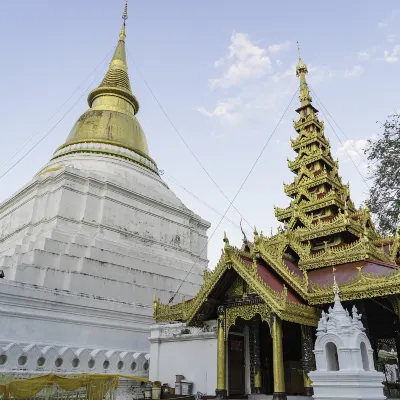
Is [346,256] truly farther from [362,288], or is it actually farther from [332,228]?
[362,288]

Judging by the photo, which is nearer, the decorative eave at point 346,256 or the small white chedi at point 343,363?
the small white chedi at point 343,363

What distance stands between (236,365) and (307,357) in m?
2.22

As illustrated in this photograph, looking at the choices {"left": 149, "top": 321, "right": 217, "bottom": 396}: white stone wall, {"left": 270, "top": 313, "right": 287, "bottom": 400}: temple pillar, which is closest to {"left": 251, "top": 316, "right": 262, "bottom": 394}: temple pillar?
{"left": 149, "top": 321, "right": 217, "bottom": 396}: white stone wall

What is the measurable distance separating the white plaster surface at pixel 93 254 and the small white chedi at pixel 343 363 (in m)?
8.17

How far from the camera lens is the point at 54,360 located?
39.3 feet

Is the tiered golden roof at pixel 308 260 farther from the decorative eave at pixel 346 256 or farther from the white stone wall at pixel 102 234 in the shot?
the white stone wall at pixel 102 234

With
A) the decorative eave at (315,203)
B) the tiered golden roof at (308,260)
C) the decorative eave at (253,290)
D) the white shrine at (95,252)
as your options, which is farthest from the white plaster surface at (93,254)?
the decorative eave at (315,203)

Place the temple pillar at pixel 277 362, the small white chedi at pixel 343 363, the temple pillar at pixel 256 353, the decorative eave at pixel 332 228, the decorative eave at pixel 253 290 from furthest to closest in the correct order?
the decorative eave at pixel 332 228 → the temple pillar at pixel 256 353 → the decorative eave at pixel 253 290 → the temple pillar at pixel 277 362 → the small white chedi at pixel 343 363

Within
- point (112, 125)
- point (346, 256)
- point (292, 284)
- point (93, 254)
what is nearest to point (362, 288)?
point (292, 284)

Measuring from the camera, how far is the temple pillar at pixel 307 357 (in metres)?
9.06

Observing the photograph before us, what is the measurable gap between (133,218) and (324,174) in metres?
9.34

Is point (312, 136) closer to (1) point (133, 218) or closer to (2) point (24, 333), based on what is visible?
(1) point (133, 218)

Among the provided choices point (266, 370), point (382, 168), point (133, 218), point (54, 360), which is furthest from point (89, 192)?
point (382, 168)

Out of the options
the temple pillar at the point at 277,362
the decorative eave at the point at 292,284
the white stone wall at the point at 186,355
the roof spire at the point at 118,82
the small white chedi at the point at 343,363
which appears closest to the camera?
the small white chedi at the point at 343,363
